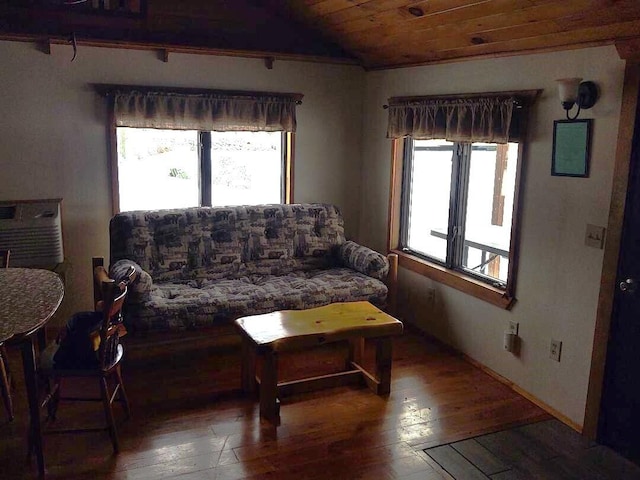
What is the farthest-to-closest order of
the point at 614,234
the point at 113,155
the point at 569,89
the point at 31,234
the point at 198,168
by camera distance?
the point at 198,168 → the point at 113,155 → the point at 31,234 → the point at 569,89 → the point at 614,234

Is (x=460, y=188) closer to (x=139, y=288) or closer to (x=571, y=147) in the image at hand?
(x=571, y=147)

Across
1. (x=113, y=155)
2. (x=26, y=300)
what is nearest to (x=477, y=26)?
(x=113, y=155)

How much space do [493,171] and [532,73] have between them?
70cm

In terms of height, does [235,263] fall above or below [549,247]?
below

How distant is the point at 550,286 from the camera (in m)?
3.28

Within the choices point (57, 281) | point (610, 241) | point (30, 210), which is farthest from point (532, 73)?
point (30, 210)

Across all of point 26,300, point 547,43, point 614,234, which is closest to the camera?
point 26,300

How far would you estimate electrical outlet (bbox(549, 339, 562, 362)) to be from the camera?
323cm

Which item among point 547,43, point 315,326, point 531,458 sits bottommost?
point 531,458

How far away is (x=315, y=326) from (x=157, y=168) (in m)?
2.01

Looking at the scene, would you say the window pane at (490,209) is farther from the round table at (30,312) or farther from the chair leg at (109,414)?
the round table at (30,312)

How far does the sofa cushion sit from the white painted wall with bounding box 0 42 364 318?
784 mm

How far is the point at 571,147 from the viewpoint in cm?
305

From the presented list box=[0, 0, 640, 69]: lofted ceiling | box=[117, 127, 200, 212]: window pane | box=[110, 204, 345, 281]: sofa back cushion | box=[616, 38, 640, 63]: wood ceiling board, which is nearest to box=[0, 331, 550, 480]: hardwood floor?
box=[110, 204, 345, 281]: sofa back cushion
